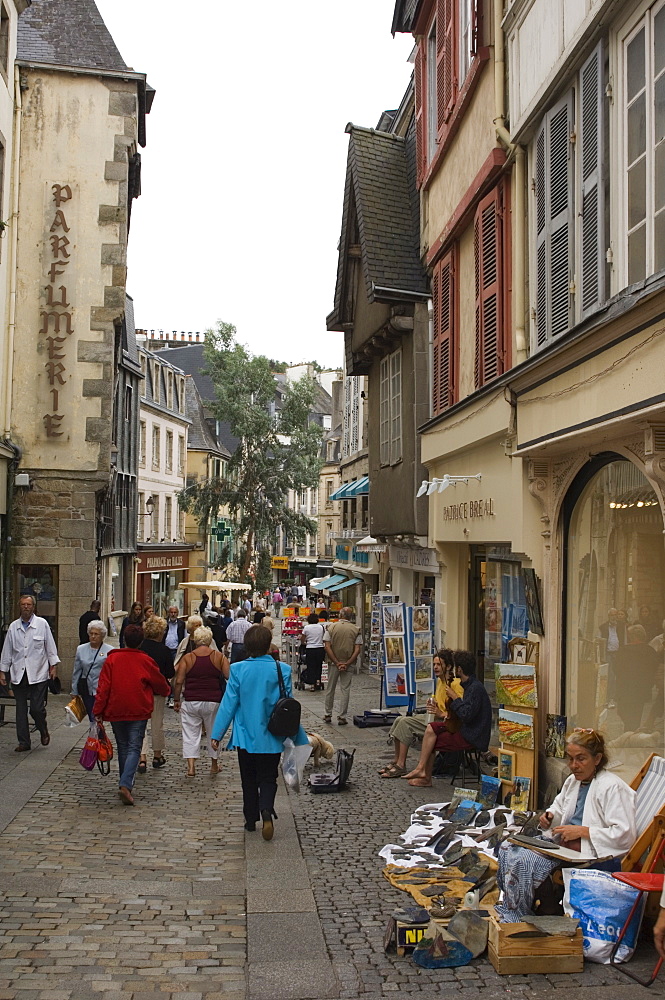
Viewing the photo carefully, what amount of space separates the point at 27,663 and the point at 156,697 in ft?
4.56

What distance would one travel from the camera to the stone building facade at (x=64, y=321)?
17.9 m

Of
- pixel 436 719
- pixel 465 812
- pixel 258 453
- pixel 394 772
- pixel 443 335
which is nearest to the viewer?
pixel 465 812

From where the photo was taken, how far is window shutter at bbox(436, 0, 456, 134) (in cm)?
1239

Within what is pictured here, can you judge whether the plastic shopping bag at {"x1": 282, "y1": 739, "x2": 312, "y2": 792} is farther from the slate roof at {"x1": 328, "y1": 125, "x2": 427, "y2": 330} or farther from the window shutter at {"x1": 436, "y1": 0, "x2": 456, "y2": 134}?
the window shutter at {"x1": 436, "y1": 0, "x2": 456, "y2": 134}

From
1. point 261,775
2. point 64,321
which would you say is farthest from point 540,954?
point 64,321

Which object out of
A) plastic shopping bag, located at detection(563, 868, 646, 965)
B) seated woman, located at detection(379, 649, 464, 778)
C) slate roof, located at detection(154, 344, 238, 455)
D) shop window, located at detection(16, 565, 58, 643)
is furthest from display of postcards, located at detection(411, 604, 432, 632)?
slate roof, located at detection(154, 344, 238, 455)

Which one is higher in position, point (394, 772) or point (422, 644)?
point (422, 644)

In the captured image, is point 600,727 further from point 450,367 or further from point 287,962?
point 450,367

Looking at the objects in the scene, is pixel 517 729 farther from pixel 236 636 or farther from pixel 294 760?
pixel 236 636

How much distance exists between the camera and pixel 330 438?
219 ft

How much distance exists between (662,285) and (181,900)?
4652 millimetres

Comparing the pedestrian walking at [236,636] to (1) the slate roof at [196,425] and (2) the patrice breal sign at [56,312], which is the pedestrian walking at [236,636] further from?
(1) the slate roof at [196,425]

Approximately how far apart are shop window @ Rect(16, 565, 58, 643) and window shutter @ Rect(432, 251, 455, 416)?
771 cm

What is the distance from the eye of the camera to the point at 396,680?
1317cm
